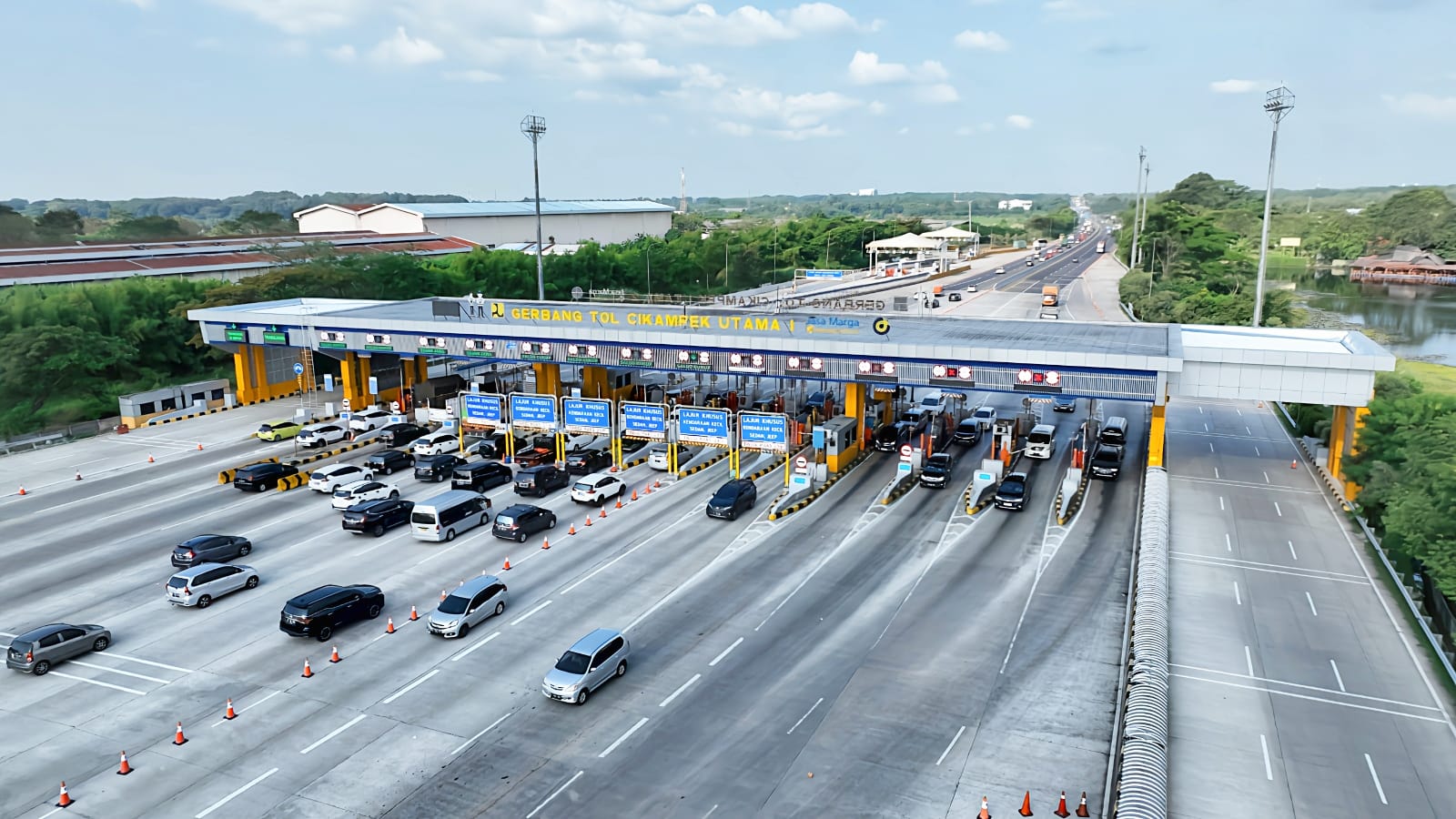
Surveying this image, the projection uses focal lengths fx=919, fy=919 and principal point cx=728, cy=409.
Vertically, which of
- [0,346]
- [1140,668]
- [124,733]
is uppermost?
[0,346]

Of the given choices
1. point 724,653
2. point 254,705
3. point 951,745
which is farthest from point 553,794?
point 254,705

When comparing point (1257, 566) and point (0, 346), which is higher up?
point (0, 346)

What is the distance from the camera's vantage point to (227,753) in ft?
66.6

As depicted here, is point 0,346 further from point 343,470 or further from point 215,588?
point 215,588

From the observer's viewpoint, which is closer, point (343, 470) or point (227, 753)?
point (227, 753)

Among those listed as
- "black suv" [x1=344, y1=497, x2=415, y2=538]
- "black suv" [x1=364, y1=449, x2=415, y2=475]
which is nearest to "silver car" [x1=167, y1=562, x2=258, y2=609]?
"black suv" [x1=344, y1=497, x2=415, y2=538]

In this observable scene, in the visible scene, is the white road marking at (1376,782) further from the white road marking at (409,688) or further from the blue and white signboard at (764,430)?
the blue and white signboard at (764,430)

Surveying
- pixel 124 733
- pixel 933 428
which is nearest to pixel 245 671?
pixel 124 733

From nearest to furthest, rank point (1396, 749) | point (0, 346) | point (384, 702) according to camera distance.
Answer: point (1396, 749) < point (384, 702) < point (0, 346)

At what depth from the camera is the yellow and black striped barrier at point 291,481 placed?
1606 inches

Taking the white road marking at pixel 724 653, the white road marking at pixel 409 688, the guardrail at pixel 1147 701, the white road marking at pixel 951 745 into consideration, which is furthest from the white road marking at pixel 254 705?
Answer: the guardrail at pixel 1147 701

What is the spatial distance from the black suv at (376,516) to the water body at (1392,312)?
9175cm

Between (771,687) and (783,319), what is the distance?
79.1 feet

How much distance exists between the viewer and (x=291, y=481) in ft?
135
